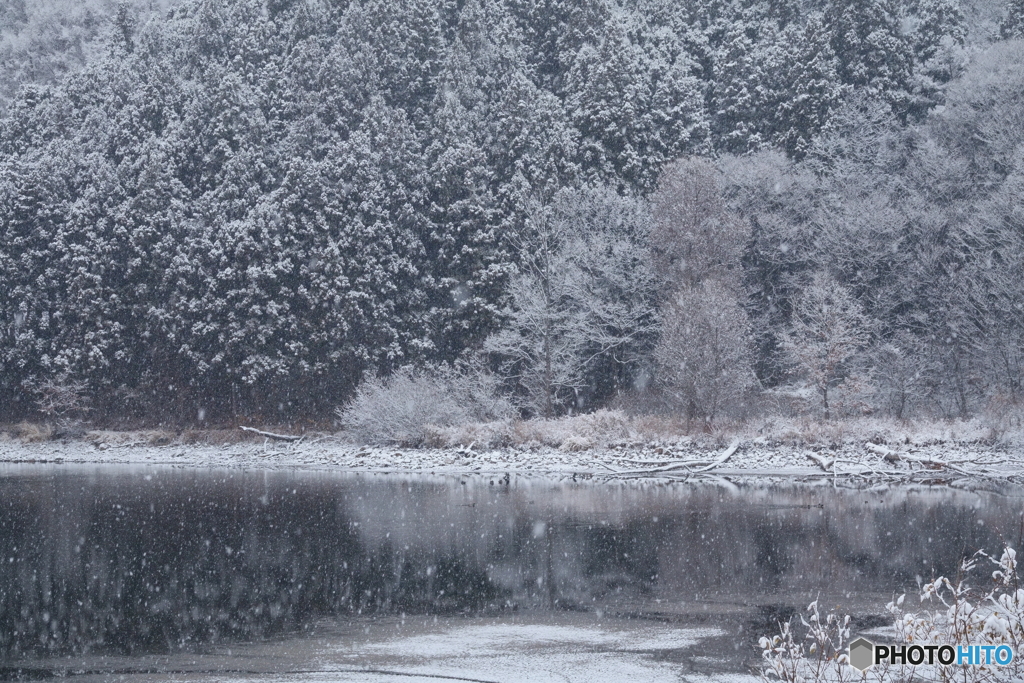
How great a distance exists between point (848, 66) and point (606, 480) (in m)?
28.0

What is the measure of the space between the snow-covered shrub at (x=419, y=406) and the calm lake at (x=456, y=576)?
10.2 metres

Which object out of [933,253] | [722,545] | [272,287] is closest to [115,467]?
[272,287]

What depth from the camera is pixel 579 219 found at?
142 ft

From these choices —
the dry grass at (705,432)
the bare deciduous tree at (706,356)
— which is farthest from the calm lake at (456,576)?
the bare deciduous tree at (706,356)

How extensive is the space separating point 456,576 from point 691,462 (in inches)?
616

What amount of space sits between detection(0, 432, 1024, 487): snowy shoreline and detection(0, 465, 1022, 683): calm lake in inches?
101

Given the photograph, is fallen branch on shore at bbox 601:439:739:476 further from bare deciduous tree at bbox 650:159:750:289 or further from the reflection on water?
bare deciduous tree at bbox 650:159:750:289

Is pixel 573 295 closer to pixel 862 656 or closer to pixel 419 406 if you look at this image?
pixel 419 406

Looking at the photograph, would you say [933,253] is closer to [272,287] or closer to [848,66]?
[848,66]

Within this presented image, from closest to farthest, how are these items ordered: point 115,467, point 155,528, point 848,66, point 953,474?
point 155,528
point 953,474
point 115,467
point 848,66

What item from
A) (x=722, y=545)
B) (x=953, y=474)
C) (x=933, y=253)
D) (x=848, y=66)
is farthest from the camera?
(x=848, y=66)

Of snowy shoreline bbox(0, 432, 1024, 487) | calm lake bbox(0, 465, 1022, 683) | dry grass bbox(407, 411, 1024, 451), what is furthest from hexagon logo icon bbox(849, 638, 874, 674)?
dry grass bbox(407, 411, 1024, 451)

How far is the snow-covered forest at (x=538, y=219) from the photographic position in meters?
38.3

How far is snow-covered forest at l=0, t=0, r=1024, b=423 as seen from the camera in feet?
126
